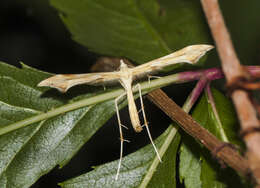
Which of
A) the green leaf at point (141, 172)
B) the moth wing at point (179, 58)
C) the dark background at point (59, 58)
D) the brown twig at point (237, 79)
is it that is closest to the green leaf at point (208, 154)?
the green leaf at point (141, 172)

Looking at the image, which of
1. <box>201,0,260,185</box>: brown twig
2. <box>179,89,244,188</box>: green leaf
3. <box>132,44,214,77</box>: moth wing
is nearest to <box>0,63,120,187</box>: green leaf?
<box>132,44,214,77</box>: moth wing

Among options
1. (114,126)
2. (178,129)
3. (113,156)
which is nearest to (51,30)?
(114,126)

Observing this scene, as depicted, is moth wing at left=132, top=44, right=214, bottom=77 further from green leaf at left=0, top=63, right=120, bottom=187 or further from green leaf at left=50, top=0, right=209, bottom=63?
green leaf at left=50, top=0, right=209, bottom=63

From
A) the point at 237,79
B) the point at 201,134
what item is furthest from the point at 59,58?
the point at 237,79

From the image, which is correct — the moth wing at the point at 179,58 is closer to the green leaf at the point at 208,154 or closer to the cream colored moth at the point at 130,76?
the cream colored moth at the point at 130,76

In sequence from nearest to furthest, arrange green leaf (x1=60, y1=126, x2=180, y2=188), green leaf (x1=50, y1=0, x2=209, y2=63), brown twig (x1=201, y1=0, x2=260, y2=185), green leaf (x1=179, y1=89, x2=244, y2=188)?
brown twig (x1=201, y1=0, x2=260, y2=185), green leaf (x1=179, y1=89, x2=244, y2=188), green leaf (x1=60, y1=126, x2=180, y2=188), green leaf (x1=50, y1=0, x2=209, y2=63)

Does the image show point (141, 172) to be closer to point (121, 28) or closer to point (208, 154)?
point (208, 154)
